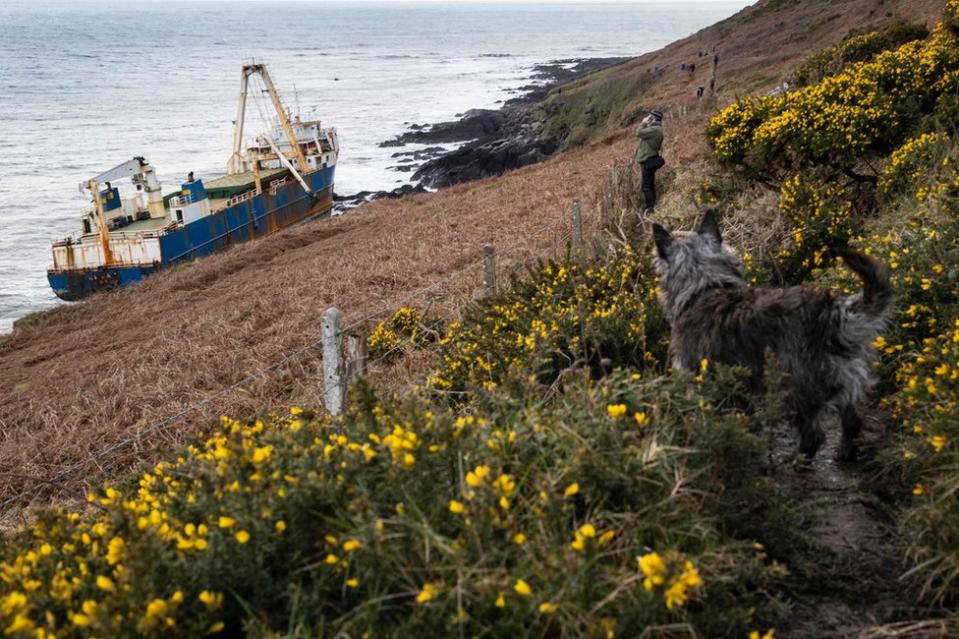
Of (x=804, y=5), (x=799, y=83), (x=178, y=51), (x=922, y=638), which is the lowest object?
(x=922, y=638)

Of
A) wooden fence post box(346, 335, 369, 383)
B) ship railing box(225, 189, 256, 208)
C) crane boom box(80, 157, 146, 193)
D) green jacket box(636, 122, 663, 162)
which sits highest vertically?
green jacket box(636, 122, 663, 162)

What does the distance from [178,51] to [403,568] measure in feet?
514

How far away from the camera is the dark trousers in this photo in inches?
492

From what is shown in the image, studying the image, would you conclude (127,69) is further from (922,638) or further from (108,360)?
(922,638)

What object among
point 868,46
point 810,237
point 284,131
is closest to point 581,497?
point 810,237

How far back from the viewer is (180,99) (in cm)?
7819

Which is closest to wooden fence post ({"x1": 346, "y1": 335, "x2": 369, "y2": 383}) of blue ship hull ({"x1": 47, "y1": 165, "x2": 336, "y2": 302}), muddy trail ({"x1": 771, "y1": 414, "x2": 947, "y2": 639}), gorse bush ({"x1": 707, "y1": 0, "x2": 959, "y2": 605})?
muddy trail ({"x1": 771, "y1": 414, "x2": 947, "y2": 639})

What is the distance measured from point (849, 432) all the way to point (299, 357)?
792 centimetres

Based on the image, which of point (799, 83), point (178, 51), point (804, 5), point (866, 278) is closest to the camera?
point (866, 278)

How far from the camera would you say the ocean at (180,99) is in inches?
1586

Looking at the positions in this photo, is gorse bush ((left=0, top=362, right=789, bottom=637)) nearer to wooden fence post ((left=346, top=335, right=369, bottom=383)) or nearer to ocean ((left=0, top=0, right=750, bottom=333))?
wooden fence post ((left=346, top=335, right=369, bottom=383))

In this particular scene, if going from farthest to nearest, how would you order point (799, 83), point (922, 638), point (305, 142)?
point (305, 142) → point (799, 83) → point (922, 638)

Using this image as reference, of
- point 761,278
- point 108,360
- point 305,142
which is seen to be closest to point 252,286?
point 108,360

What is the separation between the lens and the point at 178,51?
5453 inches
